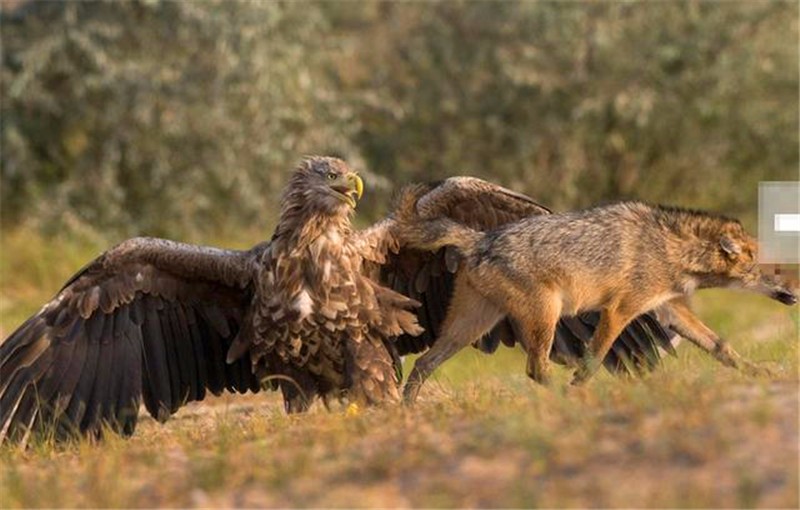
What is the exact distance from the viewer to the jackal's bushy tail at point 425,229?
7680 mm

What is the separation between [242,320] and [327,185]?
0.96m

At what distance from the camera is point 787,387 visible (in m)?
5.76

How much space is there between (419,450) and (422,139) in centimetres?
1338

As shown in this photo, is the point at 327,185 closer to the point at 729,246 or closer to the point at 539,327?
the point at 539,327

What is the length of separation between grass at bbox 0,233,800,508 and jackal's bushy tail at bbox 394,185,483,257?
119 cm

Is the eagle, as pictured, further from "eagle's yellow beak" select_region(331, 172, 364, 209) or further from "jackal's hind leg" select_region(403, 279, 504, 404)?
"jackal's hind leg" select_region(403, 279, 504, 404)

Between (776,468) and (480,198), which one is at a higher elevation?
(480,198)

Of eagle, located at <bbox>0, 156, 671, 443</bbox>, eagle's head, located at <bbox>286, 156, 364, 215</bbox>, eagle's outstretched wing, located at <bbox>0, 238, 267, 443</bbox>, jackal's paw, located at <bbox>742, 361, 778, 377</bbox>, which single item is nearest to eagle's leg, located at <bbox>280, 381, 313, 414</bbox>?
eagle, located at <bbox>0, 156, 671, 443</bbox>

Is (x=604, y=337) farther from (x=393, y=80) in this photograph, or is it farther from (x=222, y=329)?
(x=393, y=80)

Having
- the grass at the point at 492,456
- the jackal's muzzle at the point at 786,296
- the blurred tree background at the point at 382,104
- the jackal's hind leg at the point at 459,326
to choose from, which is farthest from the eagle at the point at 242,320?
the blurred tree background at the point at 382,104

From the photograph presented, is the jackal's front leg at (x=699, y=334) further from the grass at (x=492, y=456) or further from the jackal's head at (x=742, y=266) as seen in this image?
the grass at (x=492, y=456)

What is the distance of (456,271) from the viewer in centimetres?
818

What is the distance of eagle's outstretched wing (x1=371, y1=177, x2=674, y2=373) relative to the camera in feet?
26.5

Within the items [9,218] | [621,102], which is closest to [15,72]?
[9,218]
